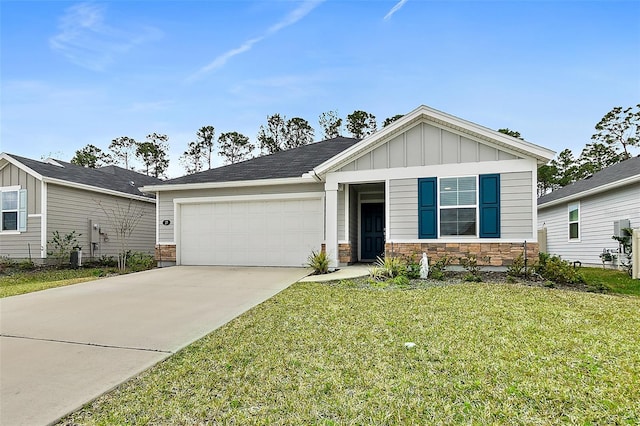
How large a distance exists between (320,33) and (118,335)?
10316 millimetres

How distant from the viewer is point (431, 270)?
8.70 metres

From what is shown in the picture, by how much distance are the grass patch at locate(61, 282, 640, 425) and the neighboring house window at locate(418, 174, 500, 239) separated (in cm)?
358

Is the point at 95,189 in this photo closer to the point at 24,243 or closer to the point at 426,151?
the point at 24,243

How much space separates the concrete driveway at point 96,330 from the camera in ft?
10.1

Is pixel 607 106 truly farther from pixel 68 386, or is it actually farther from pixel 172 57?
pixel 68 386

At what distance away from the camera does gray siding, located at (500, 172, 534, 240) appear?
8562 mm

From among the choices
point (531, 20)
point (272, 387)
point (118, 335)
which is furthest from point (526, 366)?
point (531, 20)

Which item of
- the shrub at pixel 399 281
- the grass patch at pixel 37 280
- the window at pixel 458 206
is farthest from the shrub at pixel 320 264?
the grass patch at pixel 37 280

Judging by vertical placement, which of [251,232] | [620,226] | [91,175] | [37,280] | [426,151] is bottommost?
[37,280]

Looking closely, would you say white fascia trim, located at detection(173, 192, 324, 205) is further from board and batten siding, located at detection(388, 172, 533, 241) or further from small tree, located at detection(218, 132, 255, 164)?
small tree, located at detection(218, 132, 255, 164)

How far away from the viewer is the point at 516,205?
8664mm

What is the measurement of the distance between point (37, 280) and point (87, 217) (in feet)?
14.9

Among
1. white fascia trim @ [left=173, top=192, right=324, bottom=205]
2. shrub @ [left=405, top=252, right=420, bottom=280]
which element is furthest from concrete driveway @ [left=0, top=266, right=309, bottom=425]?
white fascia trim @ [left=173, top=192, right=324, bottom=205]

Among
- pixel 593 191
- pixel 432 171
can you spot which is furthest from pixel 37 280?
pixel 593 191
